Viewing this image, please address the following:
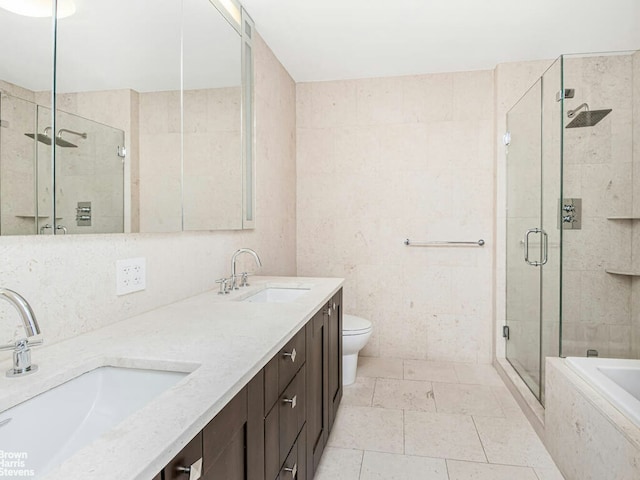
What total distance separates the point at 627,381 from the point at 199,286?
1.95 m

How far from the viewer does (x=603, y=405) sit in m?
1.46

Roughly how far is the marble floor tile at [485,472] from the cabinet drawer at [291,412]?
843 mm

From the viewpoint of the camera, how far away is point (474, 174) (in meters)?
3.17

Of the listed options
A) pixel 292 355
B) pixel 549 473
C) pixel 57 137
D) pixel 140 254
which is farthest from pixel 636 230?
pixel 57 137

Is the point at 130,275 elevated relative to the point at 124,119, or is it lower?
lower

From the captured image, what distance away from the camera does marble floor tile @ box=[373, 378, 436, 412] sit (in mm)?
2477

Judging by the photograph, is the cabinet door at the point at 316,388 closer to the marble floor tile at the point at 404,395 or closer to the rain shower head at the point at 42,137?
the marble floor tile at the point at 404,395

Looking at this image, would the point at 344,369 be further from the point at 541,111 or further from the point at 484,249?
the point at 541,111

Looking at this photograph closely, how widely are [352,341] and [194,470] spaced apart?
200 cm

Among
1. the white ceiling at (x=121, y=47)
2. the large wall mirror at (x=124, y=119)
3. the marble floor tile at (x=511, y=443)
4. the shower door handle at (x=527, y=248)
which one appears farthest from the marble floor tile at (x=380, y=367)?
the white ceiling at (x=121, y=47)

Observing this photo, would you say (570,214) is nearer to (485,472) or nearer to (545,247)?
(545,247)

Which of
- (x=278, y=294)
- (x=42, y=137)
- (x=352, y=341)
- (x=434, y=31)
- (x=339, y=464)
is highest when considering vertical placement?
(x=434, y=31)

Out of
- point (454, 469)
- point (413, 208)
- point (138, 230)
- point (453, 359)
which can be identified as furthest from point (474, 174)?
point (138, 230)

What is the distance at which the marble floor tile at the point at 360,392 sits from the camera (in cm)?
253
